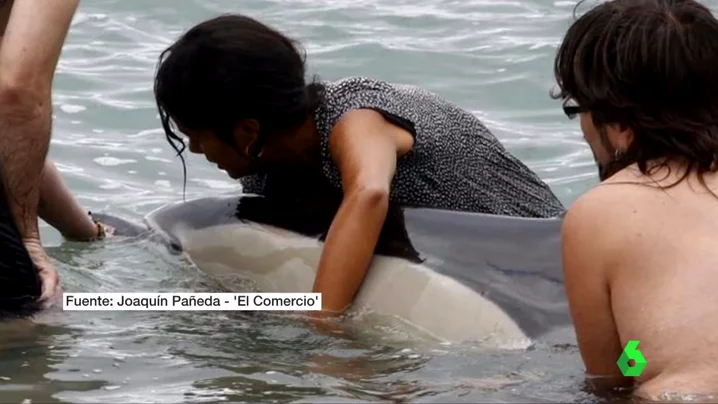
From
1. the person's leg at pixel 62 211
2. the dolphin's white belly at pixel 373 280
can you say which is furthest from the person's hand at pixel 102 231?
the dolphin's white belly at pixel 373 280

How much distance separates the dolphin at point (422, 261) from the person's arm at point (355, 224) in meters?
0.09

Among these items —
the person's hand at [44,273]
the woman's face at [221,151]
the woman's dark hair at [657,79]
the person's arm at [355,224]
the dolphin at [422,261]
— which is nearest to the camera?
the woman's dark hair at [657,79]

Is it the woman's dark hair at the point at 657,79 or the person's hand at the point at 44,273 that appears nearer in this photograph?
the woman's dark hair at the point at 657,79

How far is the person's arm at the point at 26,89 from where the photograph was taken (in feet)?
16.1

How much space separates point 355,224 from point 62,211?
1814mm

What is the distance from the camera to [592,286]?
389cm

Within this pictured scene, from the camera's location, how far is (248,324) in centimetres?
508

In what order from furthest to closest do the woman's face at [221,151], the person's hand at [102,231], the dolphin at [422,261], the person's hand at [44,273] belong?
the person's hand at [102,231]
the woman's face at [221,151]
the person's hand at [44,273]
the dolphin at [422,261]

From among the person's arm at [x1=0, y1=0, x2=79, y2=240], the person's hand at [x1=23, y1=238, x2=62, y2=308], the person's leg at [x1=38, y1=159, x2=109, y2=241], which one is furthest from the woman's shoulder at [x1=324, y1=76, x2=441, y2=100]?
the person's leg at [x1=38, y1=159, x2=109, y2=241]

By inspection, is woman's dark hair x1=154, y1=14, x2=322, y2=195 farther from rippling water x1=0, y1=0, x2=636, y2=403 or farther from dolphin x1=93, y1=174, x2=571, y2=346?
rippling water x1=0, y1=0, x2=636, y2=403

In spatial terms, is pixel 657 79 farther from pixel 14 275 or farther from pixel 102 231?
pixel 102 231

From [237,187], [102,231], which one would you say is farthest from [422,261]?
[237,187]

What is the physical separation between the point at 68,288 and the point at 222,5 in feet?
20.1

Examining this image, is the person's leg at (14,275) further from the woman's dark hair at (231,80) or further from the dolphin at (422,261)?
the dolphin at (422,261)
